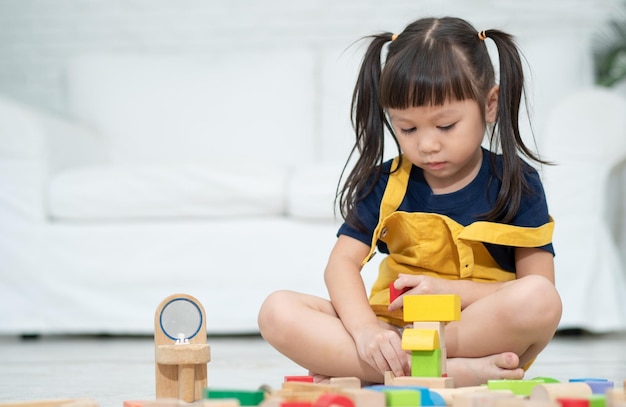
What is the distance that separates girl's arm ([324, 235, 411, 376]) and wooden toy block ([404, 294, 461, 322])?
8 centimetres

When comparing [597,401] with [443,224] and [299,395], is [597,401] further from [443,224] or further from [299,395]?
[443,224]

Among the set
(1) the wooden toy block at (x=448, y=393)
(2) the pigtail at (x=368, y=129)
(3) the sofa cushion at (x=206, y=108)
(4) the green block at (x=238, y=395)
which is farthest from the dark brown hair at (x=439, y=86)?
(3) the sofa cushion at (x=206, y=108)

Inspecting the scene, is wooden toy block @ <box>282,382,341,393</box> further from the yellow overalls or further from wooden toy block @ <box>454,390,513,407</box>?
the yellow overalls

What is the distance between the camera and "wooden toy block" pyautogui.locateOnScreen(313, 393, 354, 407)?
2.17ft

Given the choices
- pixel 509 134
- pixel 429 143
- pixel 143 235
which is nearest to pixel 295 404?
pixel 429 143

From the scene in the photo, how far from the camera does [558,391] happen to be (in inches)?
29.6

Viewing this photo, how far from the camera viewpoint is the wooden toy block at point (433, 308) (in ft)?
2.87

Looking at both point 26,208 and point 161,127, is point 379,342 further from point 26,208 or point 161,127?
point 161,127

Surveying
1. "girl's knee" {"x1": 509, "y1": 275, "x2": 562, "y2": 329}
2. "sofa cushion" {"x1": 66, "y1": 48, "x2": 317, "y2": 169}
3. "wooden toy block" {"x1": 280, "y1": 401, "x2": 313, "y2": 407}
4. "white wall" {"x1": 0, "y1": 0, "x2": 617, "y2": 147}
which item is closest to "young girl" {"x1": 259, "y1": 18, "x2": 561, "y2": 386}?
"girl's knee" {"x1": 509, "y1": 275, "x2": 562, "y2": 329}

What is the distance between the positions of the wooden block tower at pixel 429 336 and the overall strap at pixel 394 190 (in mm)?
275

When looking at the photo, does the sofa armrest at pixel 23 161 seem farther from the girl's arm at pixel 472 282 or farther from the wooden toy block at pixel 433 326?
the wooden toy block at pixel 433 326

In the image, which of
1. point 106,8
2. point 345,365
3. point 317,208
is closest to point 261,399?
point 345,365

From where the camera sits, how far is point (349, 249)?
47.4 inches

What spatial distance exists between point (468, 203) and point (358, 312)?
22 cm
